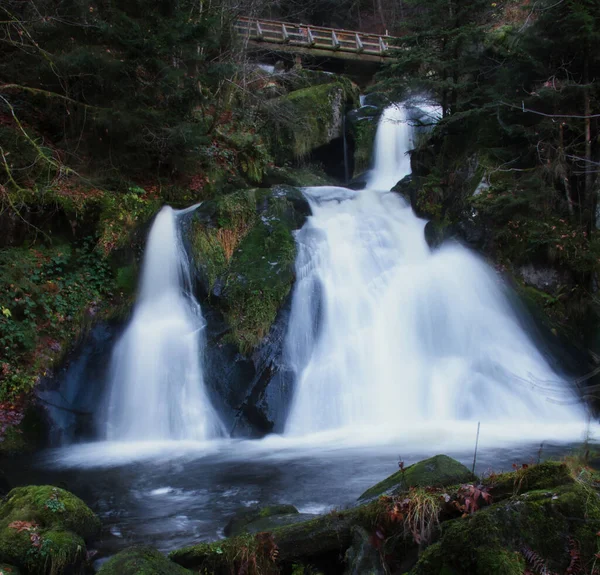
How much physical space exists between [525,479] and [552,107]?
9.28 m

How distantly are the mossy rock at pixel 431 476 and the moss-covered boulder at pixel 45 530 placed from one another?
7.70ft

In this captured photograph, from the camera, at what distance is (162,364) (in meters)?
8.76

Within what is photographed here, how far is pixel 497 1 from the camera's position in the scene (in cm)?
1376

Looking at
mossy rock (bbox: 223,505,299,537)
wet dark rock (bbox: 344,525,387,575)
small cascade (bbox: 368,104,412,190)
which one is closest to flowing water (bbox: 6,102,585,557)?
mossy rock (bbox: 223,505,299,537)

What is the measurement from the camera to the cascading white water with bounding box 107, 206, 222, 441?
8188 mm

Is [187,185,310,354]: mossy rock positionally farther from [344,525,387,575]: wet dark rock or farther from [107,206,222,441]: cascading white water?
[344,525,387,575]: wet dark rock

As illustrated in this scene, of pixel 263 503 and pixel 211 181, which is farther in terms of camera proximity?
pixel 211 181

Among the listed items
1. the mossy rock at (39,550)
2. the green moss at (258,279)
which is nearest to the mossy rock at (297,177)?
the green moss at (258,279)

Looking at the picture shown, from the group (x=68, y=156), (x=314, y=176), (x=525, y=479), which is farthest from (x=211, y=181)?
(x=525, y=479)

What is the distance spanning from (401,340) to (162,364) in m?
4.39

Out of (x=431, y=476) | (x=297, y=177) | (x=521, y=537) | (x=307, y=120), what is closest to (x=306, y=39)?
(x=307, y=120)

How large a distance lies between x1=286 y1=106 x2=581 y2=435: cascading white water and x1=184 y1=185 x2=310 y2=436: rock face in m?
0.34

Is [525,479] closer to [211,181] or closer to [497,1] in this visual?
[211,181]

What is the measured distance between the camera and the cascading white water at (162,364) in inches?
322
